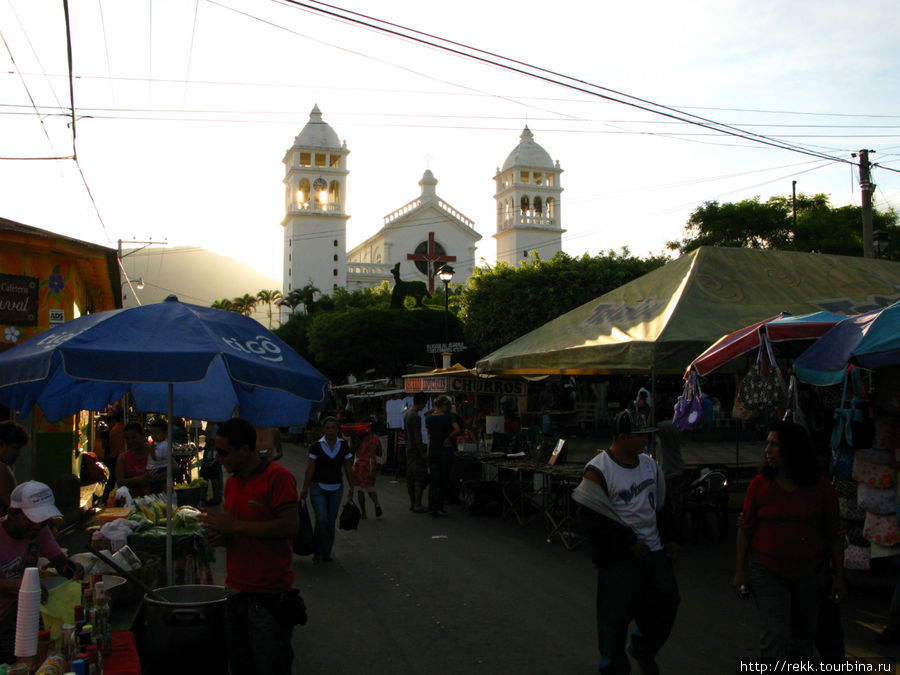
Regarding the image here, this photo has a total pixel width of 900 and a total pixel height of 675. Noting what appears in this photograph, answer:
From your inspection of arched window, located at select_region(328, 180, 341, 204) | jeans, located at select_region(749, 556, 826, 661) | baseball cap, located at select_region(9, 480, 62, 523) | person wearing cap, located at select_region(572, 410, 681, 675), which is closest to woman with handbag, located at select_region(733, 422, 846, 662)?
jeans, located at select_region(749, 556, 826, 661)

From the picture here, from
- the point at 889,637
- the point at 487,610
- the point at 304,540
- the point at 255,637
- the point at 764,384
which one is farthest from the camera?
the point at 764,384

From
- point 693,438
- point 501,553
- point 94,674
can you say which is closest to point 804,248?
point 693,438

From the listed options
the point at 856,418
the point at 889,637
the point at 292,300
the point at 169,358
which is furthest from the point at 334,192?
the point at 889,637

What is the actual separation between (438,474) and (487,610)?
5457 mm

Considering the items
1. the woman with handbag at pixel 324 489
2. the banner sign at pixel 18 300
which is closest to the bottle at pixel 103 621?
the woman with handbag at pixel 324 489

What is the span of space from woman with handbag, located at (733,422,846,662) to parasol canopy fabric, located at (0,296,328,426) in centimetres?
297

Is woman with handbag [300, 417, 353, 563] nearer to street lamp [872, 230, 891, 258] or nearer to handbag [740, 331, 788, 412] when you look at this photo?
handbag [740, 331, 788, 412]

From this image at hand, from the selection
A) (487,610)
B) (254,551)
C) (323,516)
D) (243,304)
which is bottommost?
(487,610)

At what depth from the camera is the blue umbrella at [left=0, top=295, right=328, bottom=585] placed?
15.6ft

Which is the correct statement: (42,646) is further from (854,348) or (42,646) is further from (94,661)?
(854,348)

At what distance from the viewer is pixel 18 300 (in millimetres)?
12328

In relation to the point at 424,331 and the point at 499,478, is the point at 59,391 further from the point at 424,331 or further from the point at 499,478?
the point at 424,331

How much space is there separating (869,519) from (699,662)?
102 inches

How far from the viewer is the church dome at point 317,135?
273 ft
